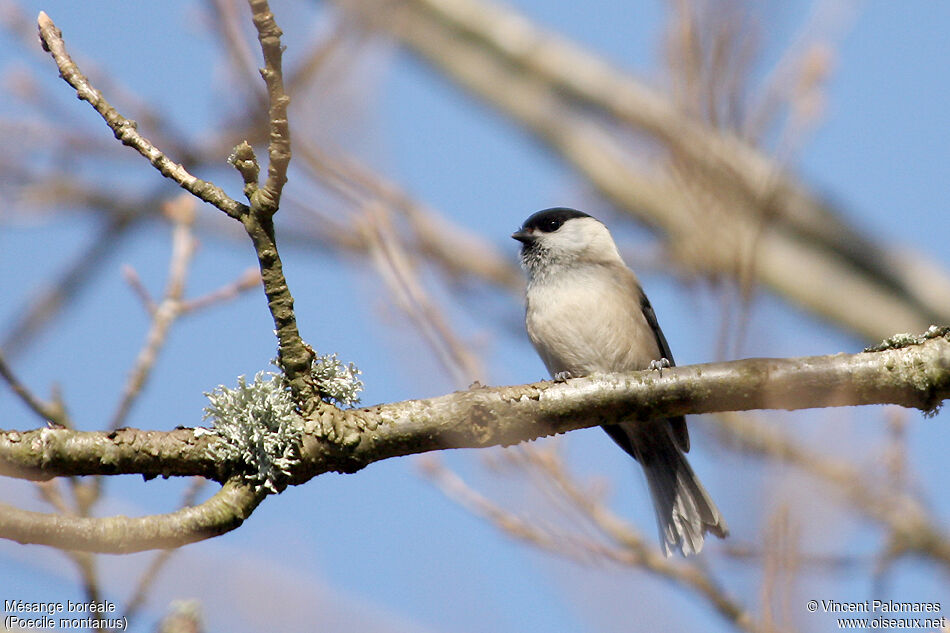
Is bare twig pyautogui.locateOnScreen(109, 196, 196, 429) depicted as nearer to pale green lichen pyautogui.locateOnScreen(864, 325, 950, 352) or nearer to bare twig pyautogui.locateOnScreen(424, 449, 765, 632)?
bare twig pyautogui.locateOnScreen(424, 449, 765, 632)

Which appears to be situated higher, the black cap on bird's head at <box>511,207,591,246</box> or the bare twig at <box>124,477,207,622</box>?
the black cap on bird's head at <box>511,207,591,246</box>

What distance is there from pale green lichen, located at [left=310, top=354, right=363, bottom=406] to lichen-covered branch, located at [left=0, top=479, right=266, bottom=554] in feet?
1.34

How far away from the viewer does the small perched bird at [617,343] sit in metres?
4.91

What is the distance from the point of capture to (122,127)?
255 cm

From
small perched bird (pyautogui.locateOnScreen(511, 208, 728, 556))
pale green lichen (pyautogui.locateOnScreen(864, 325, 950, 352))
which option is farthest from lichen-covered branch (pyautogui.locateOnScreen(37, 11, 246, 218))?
small perched bird (pyautogui.locateOnScreen(511, 208, 728, 556))

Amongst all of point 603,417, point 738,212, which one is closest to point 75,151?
point 603,417

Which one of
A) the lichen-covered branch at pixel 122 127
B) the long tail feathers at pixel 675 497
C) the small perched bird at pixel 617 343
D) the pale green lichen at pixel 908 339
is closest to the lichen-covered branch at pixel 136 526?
the lichen-covered branch at pixel 122 127

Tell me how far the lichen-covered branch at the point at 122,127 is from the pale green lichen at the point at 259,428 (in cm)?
58

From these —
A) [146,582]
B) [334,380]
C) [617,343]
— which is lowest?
[146,582]

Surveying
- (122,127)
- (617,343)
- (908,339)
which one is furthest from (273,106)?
(617,343)

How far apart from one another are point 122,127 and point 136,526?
1076mm

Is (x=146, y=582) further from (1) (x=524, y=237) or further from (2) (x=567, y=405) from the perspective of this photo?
(1) (x=524, y=237)

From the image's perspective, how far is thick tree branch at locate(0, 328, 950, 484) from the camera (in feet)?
9.14

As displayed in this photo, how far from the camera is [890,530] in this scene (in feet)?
11.2
